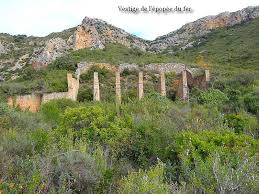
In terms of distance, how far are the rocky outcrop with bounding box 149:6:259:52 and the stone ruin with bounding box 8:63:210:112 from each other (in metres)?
31.3

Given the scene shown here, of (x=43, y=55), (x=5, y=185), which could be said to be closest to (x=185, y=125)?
(x=5, y=185)

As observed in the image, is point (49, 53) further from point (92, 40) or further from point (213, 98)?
point (213, 98)

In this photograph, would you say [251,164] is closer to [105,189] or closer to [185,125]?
[105,189]

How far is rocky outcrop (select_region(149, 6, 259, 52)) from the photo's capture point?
79.2 meters

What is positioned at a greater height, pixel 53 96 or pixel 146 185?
pixel 146 185

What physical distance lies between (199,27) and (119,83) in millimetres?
52285

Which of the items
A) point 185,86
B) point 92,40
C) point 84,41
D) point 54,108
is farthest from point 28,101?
point 92,40

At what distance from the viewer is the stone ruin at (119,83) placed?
35.8m

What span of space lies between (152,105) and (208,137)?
24.9 ft

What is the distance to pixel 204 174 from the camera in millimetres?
10641

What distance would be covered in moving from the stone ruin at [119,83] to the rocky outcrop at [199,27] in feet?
103

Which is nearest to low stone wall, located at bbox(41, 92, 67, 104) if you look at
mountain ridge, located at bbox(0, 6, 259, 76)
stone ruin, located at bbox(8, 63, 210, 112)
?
stone ruin, located at bbox(8, 63, 210, 112)

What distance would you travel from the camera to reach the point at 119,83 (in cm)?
3762

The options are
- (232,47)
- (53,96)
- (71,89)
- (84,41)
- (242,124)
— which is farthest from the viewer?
→ (232,47)
